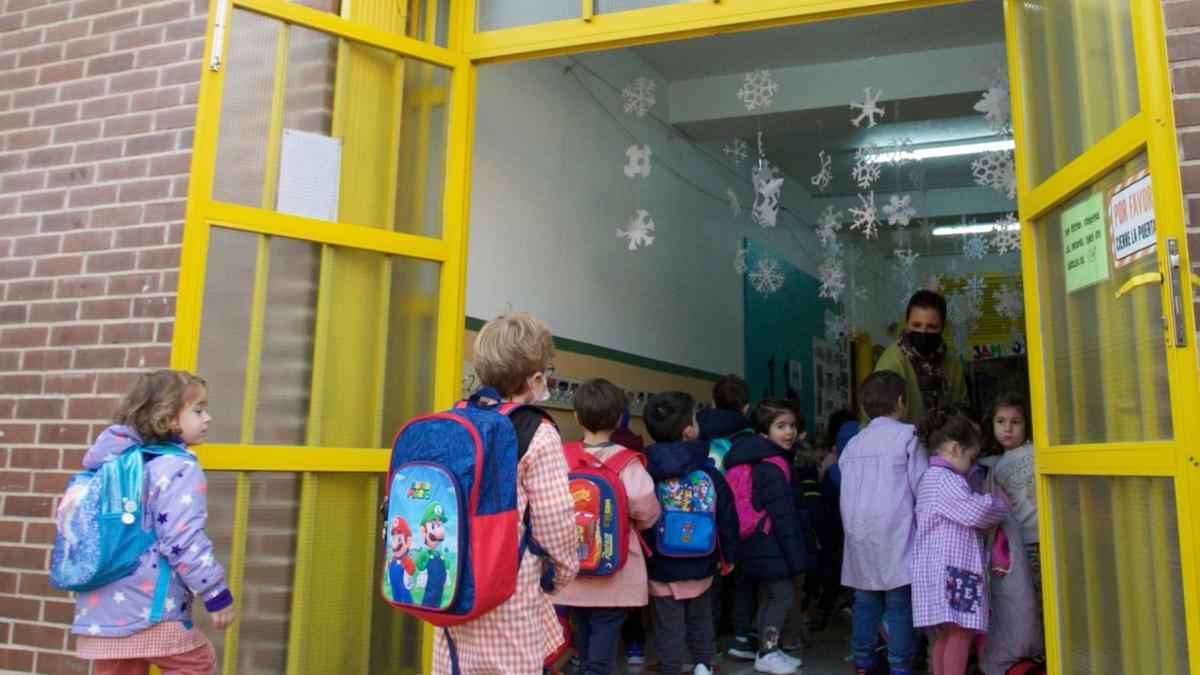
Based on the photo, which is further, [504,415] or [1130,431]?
[1130,431]

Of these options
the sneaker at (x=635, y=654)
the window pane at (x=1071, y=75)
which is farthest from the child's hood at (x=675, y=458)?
the window pane at (x=1071, y=75)

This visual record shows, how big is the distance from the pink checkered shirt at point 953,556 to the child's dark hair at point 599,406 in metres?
1.27

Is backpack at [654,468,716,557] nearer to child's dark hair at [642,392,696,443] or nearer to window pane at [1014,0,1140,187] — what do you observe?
child's dark hair at [642,392,696,443]

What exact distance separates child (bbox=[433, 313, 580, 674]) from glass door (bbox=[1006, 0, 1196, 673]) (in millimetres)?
1395

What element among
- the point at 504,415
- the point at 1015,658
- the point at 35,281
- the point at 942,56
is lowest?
the point at 1015,658

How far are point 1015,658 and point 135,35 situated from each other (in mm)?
4051

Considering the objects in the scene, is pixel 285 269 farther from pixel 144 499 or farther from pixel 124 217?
pixel 144 499

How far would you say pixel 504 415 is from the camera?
2217mm

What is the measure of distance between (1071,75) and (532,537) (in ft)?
6.54

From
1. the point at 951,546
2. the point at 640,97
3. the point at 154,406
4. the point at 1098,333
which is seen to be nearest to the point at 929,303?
the point at 951,546

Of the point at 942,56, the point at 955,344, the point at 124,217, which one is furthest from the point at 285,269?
the point at 955,344

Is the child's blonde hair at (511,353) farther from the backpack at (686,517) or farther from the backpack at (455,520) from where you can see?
the backpack at (686,517)

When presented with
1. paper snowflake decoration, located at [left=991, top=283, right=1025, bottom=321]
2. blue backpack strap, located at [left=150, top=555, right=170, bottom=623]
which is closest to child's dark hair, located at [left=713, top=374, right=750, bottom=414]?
blue backpack strap, located at [left=150, top=555, right=170, bottom=623]

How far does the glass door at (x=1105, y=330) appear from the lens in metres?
2.22
